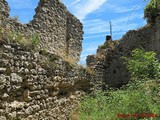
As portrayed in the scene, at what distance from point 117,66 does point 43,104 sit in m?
11.5

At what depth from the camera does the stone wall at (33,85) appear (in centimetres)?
715

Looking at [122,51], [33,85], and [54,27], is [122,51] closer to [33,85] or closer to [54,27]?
[54,27]

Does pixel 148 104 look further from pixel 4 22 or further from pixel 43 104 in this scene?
pixel 4 22

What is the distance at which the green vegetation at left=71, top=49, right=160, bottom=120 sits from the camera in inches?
391

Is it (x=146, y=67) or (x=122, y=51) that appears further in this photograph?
(x=122, y=51)

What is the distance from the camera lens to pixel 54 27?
640 inches

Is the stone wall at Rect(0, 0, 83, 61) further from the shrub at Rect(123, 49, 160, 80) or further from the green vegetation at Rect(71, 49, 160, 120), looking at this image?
the shrub at Rect(123, 49, 160, 80)

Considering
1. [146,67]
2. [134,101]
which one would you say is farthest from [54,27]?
[134,101]

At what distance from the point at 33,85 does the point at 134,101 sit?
11.6 feet

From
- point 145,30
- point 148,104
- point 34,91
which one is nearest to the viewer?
point 34,91

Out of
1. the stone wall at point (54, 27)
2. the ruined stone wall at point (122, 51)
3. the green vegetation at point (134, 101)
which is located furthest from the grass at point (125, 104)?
the ruined stone wall at point (122, 51)

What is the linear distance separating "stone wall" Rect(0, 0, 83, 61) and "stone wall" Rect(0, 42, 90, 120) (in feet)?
10.2

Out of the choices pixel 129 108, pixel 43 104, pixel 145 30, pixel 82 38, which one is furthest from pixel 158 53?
pixel 43 104

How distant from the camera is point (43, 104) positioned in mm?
9211
